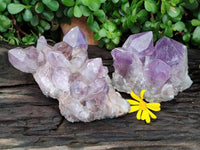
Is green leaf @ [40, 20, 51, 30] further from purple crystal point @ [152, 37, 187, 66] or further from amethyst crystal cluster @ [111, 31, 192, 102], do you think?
purple crystal point @ [152, 37, 187, 66]

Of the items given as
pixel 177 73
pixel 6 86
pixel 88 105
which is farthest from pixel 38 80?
pixel 177 73

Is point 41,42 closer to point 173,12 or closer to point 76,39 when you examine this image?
point 76,39

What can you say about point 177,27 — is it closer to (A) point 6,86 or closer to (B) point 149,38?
(B) point 149,38

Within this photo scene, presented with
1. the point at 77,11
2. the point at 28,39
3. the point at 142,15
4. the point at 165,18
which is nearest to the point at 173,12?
the point at 165,18

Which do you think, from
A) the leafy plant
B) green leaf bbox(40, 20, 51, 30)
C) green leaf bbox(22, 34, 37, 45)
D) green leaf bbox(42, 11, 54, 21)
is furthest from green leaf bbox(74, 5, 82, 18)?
green leaf bbox(22, 34, 37, 45)

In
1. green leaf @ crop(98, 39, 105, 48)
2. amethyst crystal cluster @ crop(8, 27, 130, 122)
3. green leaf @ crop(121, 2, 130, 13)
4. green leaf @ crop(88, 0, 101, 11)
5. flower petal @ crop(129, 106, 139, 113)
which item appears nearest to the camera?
amethyst crystal cluster @ crop(8, 27, 130, 122)
